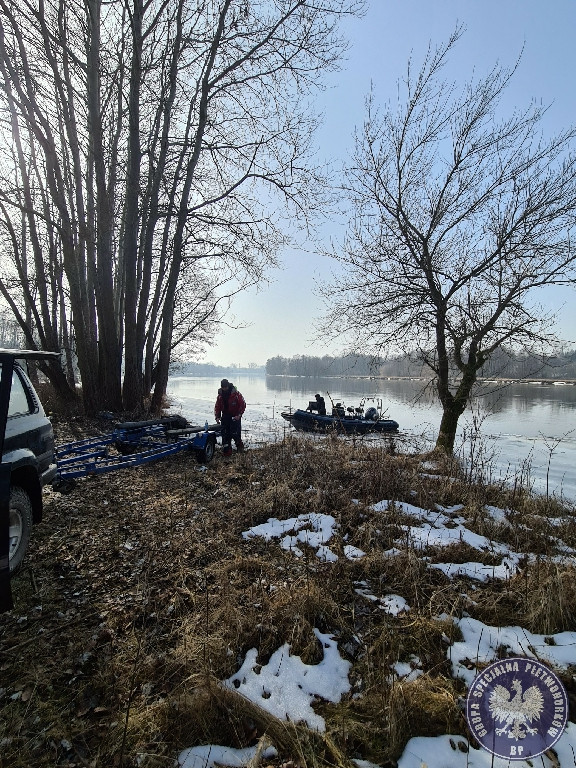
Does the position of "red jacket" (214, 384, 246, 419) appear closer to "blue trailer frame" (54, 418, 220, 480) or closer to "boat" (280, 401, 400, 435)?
"blue trailer frame" (54, 418, 220, 480)

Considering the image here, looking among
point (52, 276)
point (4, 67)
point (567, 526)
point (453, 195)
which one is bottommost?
point (567, 526)

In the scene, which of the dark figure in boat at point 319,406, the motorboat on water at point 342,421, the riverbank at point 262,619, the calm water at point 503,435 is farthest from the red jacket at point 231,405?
the dark figure in boat at point 319,406

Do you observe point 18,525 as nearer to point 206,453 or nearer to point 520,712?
point 520,712

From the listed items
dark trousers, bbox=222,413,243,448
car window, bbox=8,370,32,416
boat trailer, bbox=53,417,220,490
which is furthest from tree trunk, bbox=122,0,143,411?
car window, bbox=8,370,32,416

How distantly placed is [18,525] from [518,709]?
385cm

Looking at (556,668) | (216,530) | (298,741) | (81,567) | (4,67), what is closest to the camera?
(298,741)

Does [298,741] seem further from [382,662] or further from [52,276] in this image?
[52,276]

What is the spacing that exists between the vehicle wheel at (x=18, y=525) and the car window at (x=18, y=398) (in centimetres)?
80

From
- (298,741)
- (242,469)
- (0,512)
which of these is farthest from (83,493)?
(298,741)

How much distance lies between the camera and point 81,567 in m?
3.67

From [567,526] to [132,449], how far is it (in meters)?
7.12

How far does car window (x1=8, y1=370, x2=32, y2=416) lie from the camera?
12.4 feet

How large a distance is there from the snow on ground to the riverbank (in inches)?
0.7

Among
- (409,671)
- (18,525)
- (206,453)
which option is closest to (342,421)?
(206,453)
